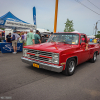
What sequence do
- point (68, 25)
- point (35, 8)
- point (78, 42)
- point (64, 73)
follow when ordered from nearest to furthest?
point (64, 73) < point (78, 42) < point (35, 8) < point (68, 25)

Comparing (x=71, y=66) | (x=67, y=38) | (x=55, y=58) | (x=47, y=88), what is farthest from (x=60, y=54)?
(x=67, y=38)

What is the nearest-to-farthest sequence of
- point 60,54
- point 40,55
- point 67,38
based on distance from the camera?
point 60,54, point 40,55, point 67,38

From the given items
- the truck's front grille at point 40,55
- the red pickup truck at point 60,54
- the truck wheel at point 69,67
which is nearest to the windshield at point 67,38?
the red pickup truck at point 60,54

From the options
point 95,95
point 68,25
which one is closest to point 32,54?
point 95,95

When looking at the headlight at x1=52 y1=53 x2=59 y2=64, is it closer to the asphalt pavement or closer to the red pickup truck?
the red pickup truck

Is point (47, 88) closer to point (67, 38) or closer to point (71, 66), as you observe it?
point (71, 66)

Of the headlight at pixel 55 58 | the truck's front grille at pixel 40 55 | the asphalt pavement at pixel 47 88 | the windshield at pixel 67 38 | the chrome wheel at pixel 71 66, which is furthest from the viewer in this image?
the windshield at pixel 67 38

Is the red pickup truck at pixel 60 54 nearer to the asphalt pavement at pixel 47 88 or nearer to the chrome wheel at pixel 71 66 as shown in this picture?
the chrome wheel at pixel 71 66

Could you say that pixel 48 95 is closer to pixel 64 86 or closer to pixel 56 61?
pixel 64 86

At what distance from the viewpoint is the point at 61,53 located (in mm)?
3678

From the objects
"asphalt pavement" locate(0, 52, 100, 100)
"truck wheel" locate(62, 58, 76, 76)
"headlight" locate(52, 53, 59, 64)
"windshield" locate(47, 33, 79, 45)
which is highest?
"windshield" locate(47, 33, 79, 45)

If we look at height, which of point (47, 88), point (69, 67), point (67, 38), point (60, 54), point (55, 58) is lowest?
point (47, 88)

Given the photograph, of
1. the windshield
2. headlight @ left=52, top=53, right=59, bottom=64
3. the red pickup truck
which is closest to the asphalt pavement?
the red pickup truck

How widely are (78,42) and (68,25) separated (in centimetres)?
2596
